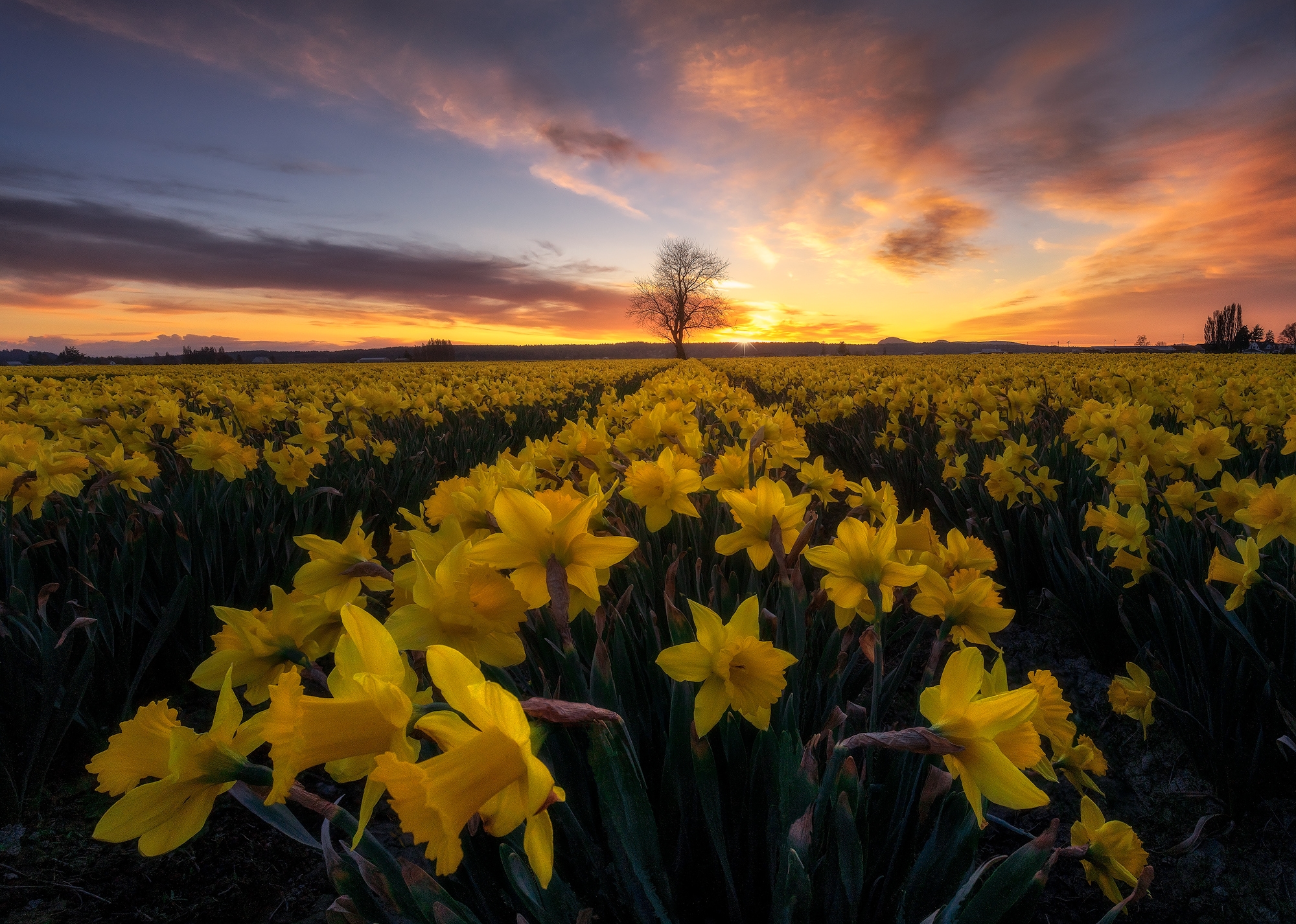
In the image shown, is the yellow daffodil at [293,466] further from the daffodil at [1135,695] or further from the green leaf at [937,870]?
the daffodil at [1135,695]

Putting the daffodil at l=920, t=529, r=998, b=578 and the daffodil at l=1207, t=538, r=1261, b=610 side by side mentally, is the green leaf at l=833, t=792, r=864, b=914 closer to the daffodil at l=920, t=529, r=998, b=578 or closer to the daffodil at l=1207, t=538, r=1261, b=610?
the daffodil at l=920, t=529, r=998, b=578

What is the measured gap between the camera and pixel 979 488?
12.6 ft

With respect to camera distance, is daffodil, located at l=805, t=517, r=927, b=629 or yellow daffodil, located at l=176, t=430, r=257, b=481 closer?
daffodil, located at l=805, t=517, r=927, b=629

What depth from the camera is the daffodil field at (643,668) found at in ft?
2.14

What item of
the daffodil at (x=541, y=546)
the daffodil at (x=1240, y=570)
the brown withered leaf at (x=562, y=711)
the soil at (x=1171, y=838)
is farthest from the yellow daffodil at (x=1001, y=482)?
the brown withered leaf at (x=562, y=711)

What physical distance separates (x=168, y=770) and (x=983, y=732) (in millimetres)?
920

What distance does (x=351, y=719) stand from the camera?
0.57 meters

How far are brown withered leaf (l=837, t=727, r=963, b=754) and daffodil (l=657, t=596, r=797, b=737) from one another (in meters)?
0.23

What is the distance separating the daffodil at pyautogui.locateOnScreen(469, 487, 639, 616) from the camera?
0.92 metres

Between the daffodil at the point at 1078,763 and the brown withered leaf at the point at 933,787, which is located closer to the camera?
the brown withered leaf at the point at 933,787

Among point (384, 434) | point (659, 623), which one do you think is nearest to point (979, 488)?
point (659, 623)

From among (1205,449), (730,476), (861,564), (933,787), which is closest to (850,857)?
(933,787)

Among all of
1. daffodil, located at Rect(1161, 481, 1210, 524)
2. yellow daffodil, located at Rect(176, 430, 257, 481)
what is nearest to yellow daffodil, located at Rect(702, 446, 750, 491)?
daffodil, located at Rect(1161, 481, 1210, 524)

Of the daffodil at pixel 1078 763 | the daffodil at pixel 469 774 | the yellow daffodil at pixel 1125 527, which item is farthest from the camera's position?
the yellow daffodil at pixel 1125 527
